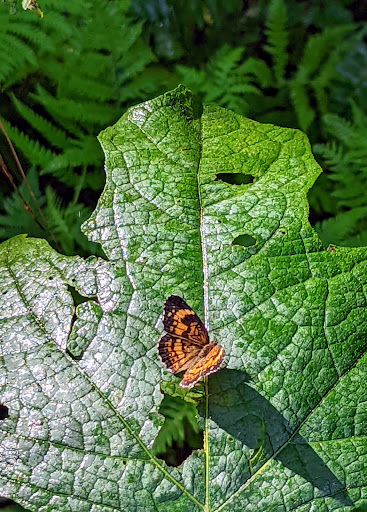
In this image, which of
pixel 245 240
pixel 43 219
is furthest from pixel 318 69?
pixel 245 240

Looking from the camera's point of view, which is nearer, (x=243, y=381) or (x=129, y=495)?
(x=129, y=495)

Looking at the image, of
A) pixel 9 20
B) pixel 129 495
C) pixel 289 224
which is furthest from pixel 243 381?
pixel 9 20

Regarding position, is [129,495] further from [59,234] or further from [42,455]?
[59,234]

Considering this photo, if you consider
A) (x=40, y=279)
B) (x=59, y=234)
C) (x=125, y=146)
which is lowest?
(x=59, y=234)

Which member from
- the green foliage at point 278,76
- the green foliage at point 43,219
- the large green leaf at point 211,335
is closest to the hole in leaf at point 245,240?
the large green leaf at point 211,335

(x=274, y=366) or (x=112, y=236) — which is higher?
(x=112, y=236)

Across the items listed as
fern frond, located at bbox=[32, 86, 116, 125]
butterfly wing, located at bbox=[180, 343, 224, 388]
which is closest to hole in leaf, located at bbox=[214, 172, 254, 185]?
butterfly wing, located at bbox=[180, 343, 224, 388]

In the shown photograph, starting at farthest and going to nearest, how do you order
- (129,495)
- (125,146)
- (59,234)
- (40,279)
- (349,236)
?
1. (349,236)
2. (59,234)
3. (125,146)
4. (40,279)
5. (129,495)

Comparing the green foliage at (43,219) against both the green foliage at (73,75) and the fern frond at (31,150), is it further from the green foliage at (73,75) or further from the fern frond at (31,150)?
the green foliage at (73,75)
